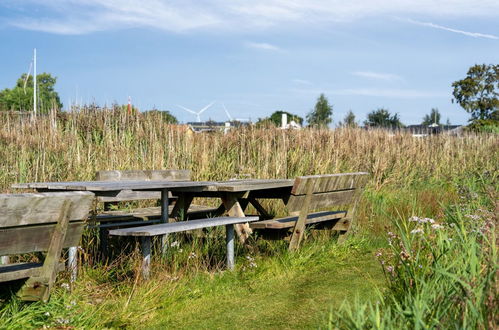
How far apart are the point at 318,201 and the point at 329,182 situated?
0.85 ft

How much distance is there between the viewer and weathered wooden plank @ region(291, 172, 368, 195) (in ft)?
20.5

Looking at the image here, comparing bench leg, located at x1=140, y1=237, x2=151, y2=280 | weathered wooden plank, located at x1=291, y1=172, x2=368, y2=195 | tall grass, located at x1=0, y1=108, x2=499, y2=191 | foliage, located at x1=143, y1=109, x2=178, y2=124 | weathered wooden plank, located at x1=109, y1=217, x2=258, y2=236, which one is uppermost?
foliage, located at x1=143, y1=109, x2=178, y2=124

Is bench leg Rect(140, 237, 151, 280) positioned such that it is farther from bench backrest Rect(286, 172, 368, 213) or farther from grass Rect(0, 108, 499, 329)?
bench backrest Rect(286, 172, 368, 213)

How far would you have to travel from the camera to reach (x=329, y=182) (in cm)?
687

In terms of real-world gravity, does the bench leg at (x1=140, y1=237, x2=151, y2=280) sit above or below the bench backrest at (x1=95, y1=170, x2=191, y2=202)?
below

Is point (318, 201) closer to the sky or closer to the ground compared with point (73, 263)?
closer to the sky

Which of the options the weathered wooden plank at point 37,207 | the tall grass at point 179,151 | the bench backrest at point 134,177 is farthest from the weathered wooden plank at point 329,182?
the tall grass at point 179,151

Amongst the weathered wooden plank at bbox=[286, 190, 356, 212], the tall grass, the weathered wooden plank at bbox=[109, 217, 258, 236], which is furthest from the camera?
the tall grass

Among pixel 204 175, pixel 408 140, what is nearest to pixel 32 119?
pixel 204 175

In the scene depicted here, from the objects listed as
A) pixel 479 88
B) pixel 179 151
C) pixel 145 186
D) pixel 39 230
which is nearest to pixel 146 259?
pixel 145 186

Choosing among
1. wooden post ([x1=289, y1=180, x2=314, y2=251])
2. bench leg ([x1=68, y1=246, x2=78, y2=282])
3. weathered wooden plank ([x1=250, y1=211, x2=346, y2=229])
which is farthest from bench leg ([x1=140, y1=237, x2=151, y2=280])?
wooden post ([x1=289, y1=180, x2=314, y2=251])

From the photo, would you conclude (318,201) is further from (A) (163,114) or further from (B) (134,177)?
(A) (163,114)

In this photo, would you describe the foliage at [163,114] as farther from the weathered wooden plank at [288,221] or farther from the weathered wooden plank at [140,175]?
the weathered wooden plank at [288,221]

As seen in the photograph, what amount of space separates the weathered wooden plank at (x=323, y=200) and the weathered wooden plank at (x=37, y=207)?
244cm
